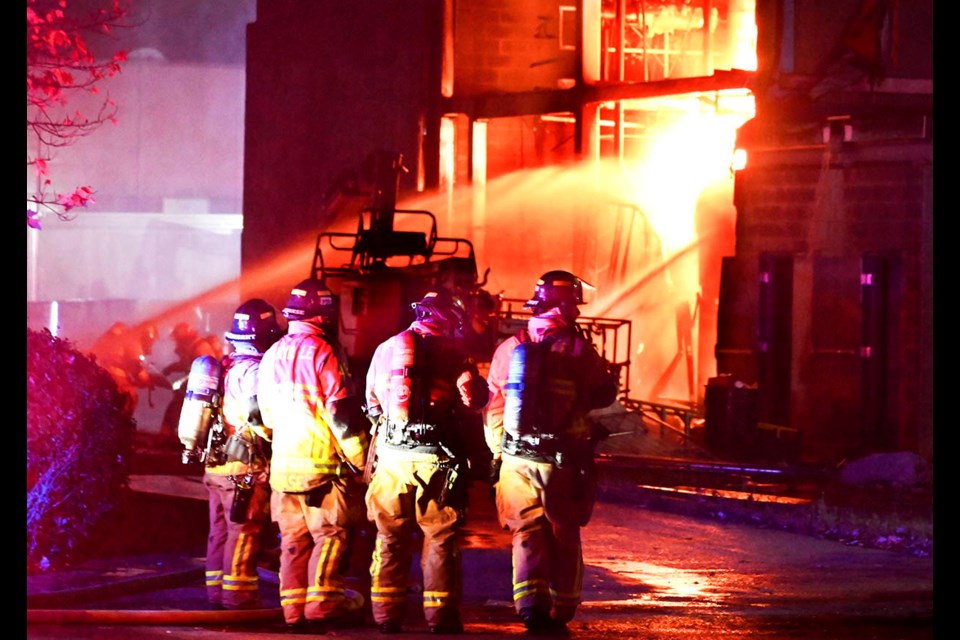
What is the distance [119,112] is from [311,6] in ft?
44.3

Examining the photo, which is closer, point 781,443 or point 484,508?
point 484,508

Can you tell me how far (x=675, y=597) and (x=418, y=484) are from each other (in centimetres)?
264

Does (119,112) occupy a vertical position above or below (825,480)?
above

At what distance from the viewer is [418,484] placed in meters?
8.41

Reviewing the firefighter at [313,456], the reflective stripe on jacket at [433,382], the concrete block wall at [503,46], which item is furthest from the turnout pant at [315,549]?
the concrete block wall at [503,46]

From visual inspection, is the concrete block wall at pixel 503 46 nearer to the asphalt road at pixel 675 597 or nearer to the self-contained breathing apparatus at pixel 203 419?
the asphalt road at pixel 675 597

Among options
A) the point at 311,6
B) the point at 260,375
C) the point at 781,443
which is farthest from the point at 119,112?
the point at 260,375

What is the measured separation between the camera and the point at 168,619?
27.4ft

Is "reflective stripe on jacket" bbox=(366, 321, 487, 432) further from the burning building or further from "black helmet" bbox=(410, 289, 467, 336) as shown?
the burning building

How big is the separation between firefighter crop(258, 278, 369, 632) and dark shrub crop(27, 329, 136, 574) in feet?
6.47

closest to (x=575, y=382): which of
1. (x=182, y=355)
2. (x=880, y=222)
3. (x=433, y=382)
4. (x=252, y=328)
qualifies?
(x=433, y=382)

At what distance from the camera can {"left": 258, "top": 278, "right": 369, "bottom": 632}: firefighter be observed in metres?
8.44

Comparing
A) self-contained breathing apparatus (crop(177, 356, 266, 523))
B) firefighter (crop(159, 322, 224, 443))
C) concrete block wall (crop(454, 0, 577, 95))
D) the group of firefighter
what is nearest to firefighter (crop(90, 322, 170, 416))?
firefighter (crop(159, 322, 224, 443))

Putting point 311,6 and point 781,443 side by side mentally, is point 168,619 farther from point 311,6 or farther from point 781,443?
point 311,6
